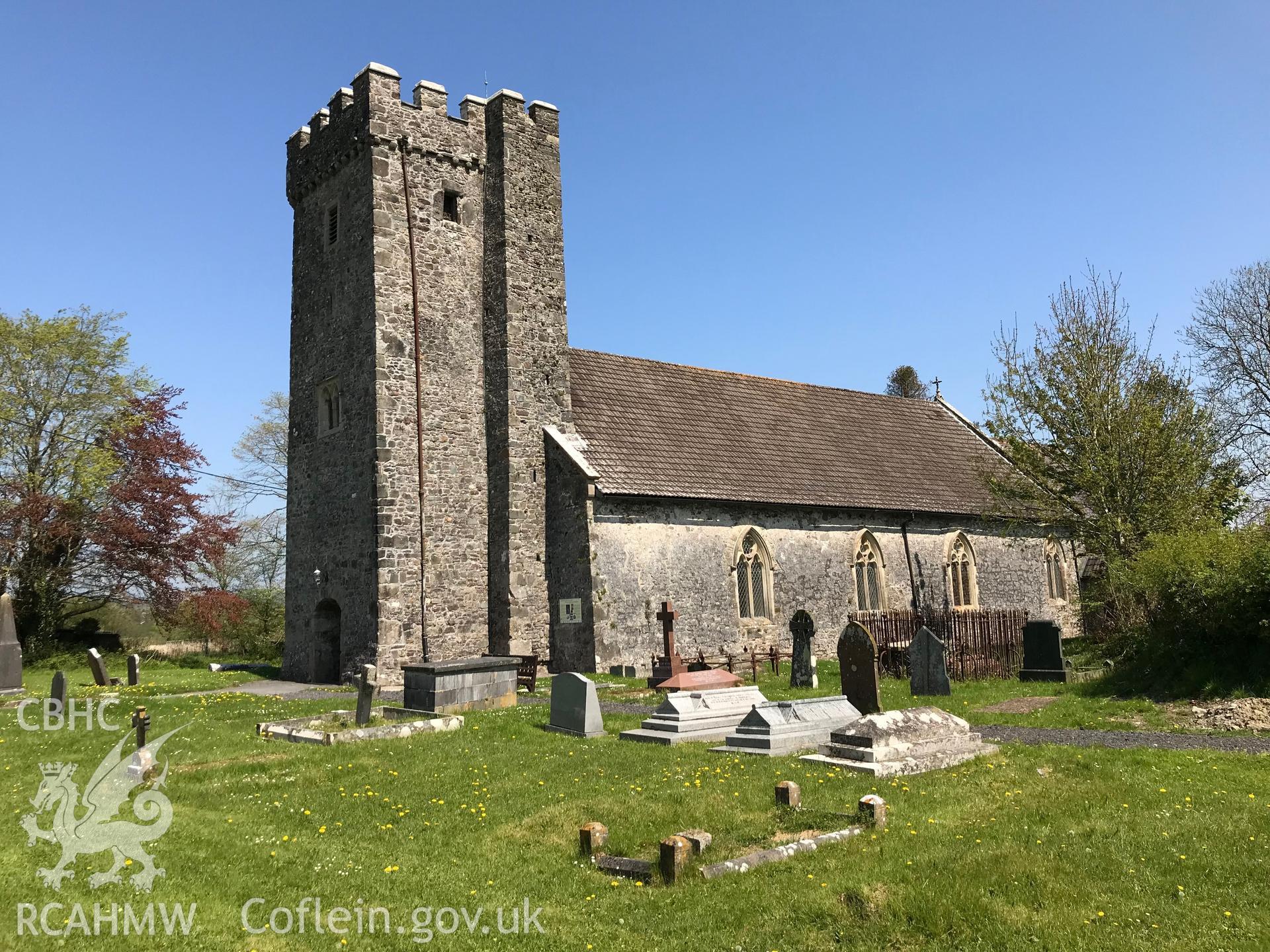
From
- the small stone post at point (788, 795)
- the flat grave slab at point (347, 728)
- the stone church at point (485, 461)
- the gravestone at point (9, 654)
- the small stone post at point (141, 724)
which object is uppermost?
the stone church at point (485, 461)

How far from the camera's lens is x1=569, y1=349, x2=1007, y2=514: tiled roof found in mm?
23141

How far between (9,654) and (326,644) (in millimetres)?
6780

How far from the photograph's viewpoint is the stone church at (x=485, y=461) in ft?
68.8

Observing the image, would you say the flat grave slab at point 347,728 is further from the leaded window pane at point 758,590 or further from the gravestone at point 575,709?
the leaded window pane at point 758,590

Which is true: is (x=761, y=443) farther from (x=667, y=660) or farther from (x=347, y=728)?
(x=347, y=728)

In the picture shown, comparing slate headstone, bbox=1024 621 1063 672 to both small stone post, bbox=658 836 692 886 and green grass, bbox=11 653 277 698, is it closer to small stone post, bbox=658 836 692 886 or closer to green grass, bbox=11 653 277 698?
small stone post, bbox=658 836 692 886

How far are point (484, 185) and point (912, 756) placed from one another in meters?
19.0

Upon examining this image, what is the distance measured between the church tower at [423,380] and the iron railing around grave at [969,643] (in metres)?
8.33

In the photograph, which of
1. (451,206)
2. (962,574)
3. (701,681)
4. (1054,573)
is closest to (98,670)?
(451,206)

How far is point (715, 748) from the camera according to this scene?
11195 millimetres

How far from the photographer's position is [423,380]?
21734 mm

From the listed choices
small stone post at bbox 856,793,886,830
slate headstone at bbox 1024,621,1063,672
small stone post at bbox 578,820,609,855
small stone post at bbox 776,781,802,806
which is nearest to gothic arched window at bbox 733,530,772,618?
Answer: slate headstone at bbox 1024,621,1063,672

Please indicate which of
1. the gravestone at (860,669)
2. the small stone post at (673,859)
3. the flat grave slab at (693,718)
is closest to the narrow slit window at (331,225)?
the flat grave slab at (693,718)

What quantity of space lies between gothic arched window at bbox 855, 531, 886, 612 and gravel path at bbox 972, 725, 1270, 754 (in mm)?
13242
